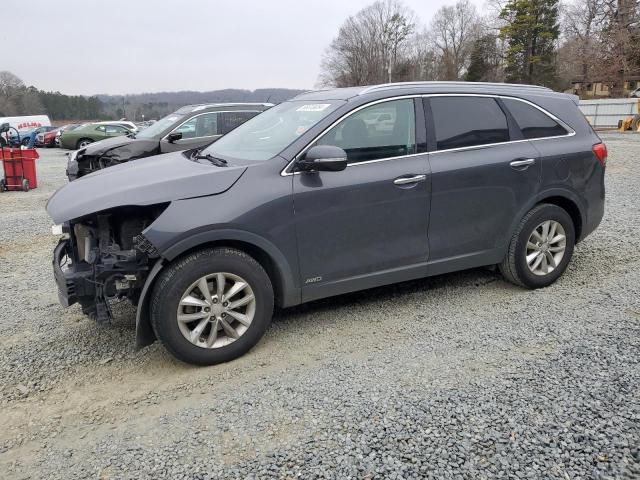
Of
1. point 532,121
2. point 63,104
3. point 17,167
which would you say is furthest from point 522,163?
point 63,104

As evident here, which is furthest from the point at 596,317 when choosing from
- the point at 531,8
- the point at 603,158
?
the point at 531,8

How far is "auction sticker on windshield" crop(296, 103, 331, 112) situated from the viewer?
13.1 feet

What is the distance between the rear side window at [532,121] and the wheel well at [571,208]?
0.59 metres

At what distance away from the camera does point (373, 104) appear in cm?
392

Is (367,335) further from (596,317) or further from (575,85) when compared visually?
(575,85)

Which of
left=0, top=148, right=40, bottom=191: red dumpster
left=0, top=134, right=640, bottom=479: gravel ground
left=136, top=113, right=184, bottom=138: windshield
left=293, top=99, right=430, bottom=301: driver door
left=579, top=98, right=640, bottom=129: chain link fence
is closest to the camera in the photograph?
left=0, top=134, right=640, bottom=479: gravel ground

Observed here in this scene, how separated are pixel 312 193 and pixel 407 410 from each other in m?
1.59

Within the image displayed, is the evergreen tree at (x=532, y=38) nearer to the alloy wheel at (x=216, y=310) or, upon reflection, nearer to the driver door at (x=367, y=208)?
the driver door at (x=367, y=208)

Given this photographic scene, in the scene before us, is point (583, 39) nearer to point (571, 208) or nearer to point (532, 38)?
point (532, 38)

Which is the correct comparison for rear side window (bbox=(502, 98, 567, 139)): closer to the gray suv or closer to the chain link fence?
the gray suv

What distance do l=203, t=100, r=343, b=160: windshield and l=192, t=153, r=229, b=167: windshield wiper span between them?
0.06 m

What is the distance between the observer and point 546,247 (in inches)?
182

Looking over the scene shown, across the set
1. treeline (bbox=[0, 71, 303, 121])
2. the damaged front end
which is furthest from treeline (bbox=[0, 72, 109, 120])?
the damaged front end

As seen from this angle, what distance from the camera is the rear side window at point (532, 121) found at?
177 inches
